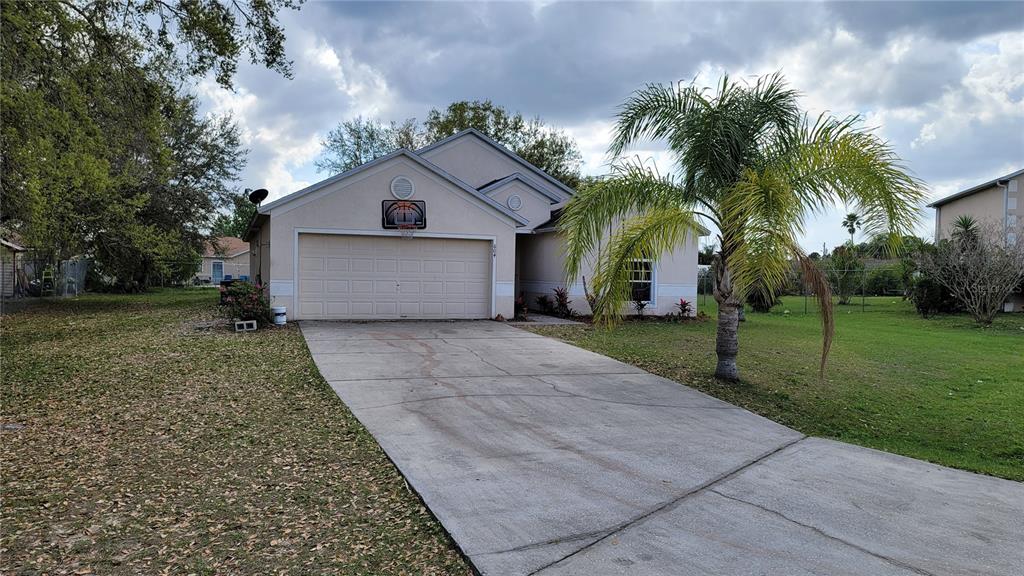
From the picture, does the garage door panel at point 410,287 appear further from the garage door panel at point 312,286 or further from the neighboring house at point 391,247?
the garage door panel at point 312,286

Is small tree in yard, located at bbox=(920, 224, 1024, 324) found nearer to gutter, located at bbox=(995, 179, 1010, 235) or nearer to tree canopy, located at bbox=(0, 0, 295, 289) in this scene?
gutter, located at bbox=(995, 179, 1010, 235)

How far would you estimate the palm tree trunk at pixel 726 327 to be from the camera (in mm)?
8828

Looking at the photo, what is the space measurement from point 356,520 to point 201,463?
187 cm

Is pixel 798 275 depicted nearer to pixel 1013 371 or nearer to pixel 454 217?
pixel 1013 371

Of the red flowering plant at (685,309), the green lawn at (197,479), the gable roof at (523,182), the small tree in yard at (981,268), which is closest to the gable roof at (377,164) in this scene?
the gable roof at (523,182)

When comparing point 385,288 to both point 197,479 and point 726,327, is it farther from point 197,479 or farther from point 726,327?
point 197,479

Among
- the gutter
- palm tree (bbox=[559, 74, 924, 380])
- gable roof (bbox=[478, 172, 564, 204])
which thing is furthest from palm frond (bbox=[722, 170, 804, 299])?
the gutter

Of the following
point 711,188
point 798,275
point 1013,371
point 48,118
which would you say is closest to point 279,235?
point 48,118

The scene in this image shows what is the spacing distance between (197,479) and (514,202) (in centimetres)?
1521

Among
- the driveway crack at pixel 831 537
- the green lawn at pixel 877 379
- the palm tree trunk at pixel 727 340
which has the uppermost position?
the palm tree trunk at pixel 727 340

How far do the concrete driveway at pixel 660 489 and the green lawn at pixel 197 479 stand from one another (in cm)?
39

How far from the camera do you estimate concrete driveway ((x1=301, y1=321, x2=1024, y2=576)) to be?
357 centimetres

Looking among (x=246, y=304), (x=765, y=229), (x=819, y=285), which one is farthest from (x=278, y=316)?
(x=819, y=285)

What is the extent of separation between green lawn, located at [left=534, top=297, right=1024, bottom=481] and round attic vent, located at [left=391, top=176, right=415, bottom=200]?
180 inches
